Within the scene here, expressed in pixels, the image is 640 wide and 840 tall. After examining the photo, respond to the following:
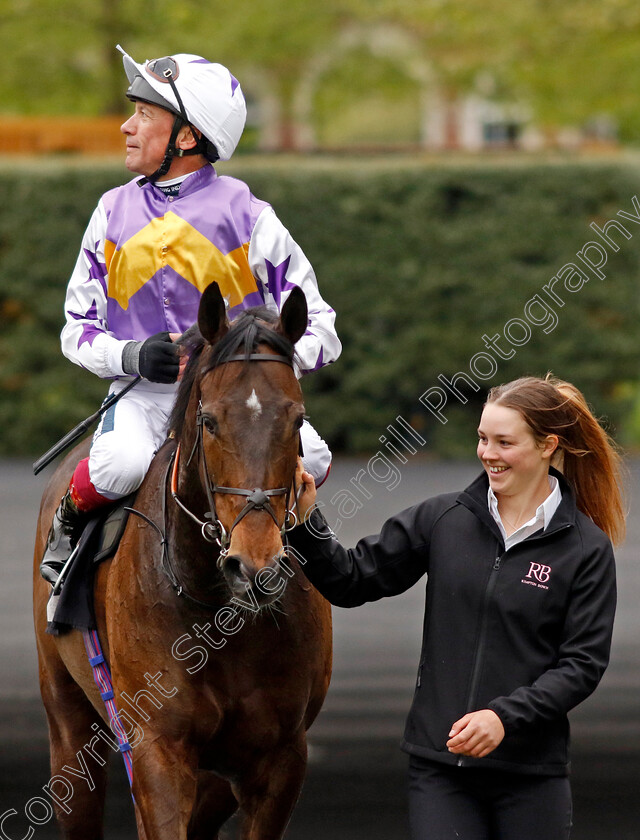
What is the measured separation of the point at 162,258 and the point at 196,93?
20.9 inches

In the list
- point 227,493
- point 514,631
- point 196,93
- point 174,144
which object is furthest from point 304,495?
point 196,93

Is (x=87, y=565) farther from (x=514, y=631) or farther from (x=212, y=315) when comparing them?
(x=514, y=631)

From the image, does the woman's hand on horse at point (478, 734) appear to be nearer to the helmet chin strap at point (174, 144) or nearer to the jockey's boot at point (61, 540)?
the jockey's boot at point (61, 540)

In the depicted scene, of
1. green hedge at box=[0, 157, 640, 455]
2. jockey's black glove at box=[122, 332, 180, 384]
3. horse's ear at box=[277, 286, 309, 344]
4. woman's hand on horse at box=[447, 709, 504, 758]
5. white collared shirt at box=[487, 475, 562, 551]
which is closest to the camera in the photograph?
woman's hand on horse at box=[447, 709, 504, 758]

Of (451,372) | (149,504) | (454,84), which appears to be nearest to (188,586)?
(149,504)

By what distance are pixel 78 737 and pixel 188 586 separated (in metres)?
1.32

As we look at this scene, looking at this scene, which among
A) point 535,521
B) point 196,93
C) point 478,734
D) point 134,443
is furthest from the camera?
A: point 196,93

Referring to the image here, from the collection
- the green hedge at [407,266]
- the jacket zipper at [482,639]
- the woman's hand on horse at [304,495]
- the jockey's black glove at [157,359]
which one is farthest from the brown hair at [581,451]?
the green hedge at [407,266]

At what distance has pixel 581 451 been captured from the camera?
354 cm

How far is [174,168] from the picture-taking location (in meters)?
4.18

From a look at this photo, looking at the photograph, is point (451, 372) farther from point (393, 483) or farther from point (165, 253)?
point (165, 253)

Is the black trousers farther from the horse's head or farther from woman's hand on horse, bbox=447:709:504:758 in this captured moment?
the horse's head

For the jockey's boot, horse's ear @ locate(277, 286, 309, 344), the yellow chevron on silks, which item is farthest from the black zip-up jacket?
the jockey's boot

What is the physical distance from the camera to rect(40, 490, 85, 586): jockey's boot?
14.0 feet
